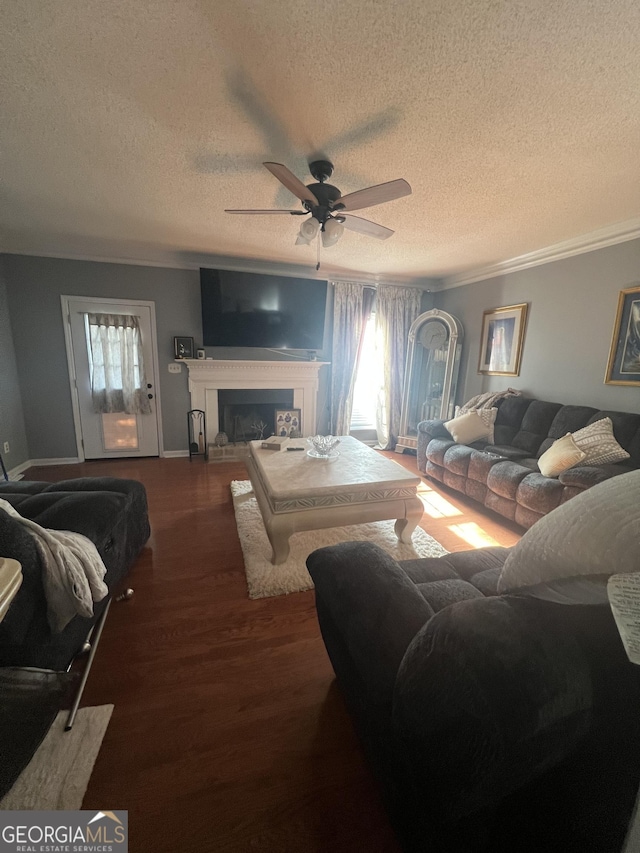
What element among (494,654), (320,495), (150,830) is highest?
(494,654)

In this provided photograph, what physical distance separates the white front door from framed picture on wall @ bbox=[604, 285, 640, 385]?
15.5 feet

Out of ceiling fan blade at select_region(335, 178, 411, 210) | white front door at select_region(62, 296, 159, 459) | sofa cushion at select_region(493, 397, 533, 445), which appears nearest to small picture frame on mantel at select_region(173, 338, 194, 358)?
white front door at select_region(62, 296, 159, 459)

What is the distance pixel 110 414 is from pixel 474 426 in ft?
14.0

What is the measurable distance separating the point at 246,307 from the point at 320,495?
2909 millimetres

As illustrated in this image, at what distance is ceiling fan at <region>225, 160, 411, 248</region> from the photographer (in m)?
1.73

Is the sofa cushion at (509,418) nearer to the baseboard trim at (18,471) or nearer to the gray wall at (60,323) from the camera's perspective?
the gray wall at (60,323)

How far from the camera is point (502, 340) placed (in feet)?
12.8

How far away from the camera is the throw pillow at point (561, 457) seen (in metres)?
2.41

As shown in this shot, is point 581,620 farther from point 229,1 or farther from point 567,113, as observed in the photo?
point 567,113

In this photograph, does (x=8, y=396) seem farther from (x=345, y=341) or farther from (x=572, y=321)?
(x=572, y=321)

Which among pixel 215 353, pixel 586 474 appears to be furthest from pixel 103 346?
pixel 586 474

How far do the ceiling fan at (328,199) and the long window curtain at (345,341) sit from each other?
2.23 m

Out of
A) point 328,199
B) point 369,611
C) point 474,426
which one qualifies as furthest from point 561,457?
point 328,199

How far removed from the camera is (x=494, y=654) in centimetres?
54
